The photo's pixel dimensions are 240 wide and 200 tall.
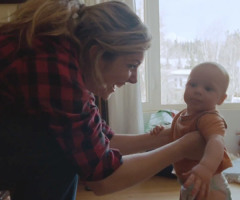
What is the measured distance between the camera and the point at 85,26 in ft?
2.96

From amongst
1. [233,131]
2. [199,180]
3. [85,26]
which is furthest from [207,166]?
[233,131]

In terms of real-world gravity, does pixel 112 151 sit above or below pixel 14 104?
below

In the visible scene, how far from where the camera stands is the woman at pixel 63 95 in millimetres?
827

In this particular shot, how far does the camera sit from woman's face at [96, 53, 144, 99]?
96 cm

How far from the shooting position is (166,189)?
2055 mm

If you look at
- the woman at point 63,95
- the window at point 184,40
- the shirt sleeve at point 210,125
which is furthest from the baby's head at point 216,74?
the window at point 184,40

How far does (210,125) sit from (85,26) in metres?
0.50

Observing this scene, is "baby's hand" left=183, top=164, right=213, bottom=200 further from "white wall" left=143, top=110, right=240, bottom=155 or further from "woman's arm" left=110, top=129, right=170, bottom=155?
"white wall" left=143, top=110, right=240, bottom=155

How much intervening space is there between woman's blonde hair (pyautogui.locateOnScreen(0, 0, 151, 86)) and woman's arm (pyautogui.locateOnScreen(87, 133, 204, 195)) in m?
0.31

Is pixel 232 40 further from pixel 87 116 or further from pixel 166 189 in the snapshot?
pixel 87 116

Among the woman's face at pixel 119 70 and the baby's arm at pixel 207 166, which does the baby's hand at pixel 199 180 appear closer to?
the baby's arm at pixel 207 166

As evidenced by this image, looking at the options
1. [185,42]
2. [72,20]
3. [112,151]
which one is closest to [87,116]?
[112,151]

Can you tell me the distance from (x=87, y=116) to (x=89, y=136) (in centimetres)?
6

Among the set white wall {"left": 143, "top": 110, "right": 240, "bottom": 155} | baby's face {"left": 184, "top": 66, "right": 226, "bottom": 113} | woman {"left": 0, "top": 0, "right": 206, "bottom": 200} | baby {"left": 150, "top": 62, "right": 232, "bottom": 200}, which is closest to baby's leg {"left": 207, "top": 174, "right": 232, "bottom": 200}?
baby {"left": 150, "top": 62, "right": 232, "bottom": 200}
